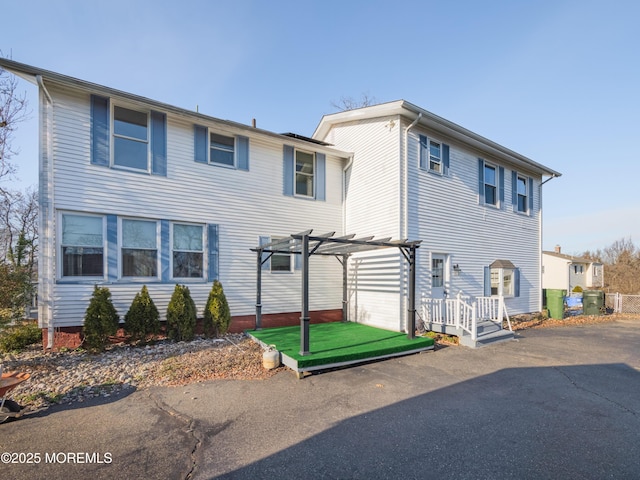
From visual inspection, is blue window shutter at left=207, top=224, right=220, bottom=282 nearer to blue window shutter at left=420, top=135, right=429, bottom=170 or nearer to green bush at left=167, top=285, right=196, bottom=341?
green bush at left=167, top=285, right=196, bottom=341

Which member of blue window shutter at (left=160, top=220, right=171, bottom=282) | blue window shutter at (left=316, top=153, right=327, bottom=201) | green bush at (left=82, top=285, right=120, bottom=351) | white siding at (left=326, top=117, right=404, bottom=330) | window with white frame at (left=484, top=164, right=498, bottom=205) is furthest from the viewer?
window with white frame at (left=484, top=164, right=498, bottom=205)

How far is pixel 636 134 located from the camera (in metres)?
11.7

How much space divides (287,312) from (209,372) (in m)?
3.98

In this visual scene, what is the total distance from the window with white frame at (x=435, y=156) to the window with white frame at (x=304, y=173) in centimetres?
379

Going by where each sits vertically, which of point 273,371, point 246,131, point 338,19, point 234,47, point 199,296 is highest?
point 338,19

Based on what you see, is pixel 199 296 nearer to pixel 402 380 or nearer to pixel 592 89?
pixel 402 380

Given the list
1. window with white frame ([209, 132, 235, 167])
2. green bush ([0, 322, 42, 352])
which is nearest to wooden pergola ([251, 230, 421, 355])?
window with white frame ([209, 132, 235, 167])

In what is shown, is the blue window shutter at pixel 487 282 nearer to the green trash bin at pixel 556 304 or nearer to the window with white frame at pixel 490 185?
the window with white frame at pixel 490 185

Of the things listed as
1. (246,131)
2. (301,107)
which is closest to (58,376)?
(246,131)

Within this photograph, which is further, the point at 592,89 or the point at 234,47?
the point at 592,89

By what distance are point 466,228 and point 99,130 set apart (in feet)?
35.5

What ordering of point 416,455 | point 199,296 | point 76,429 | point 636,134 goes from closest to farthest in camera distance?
point 416,455 < point 76,429 < point 199,296 < point 636,134

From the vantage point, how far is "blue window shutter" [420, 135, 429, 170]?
9281 millimetres

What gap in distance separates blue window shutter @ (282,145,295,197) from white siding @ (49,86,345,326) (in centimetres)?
16
